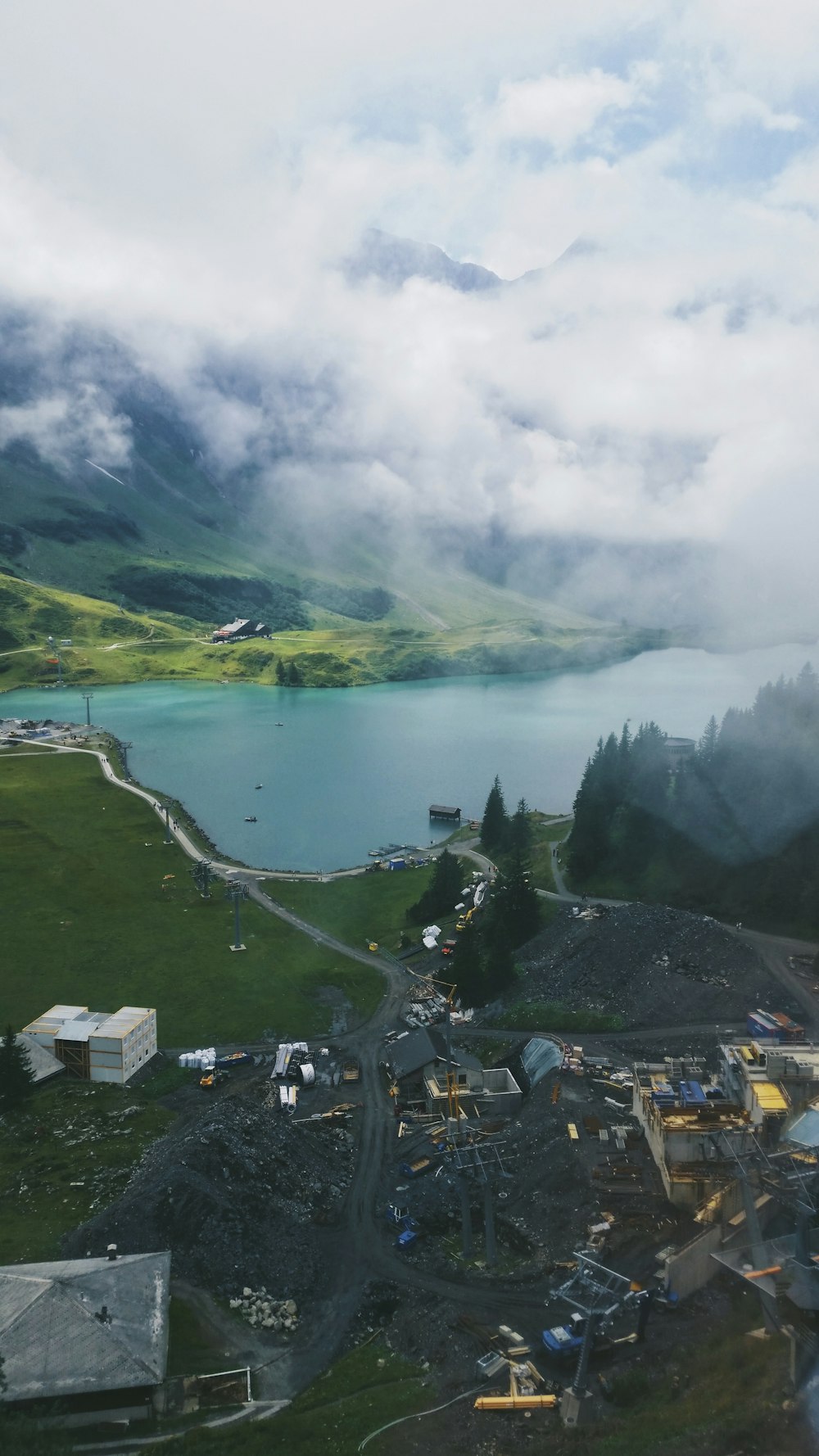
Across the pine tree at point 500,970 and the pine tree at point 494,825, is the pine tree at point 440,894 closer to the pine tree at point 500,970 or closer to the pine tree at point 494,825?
the pine tree at point 494,825

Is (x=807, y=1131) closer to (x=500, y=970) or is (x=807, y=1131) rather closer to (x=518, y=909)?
(x=500, y=970)

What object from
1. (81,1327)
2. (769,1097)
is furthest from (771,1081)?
(81,1327)

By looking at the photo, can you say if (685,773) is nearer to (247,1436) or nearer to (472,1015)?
(472,1015)

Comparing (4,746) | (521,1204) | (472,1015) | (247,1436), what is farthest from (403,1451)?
(4,746)

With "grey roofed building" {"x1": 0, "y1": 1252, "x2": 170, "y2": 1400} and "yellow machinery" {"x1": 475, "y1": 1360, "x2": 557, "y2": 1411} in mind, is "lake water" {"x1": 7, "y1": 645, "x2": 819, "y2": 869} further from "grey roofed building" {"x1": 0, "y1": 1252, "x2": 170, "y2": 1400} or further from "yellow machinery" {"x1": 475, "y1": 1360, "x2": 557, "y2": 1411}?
"yellow machinery" {"x1": 475, "y1": 1360, "x2": 557, "y2": 1411}

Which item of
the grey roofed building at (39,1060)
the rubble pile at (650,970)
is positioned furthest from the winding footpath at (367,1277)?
the grey roofed building at (39,1060)

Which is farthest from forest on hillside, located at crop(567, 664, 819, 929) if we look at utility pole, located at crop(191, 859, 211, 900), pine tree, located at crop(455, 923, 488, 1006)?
utility pole, located at crop(191, 859, 211, 900)

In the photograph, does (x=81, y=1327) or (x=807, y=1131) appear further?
(x=807, y=1131)
